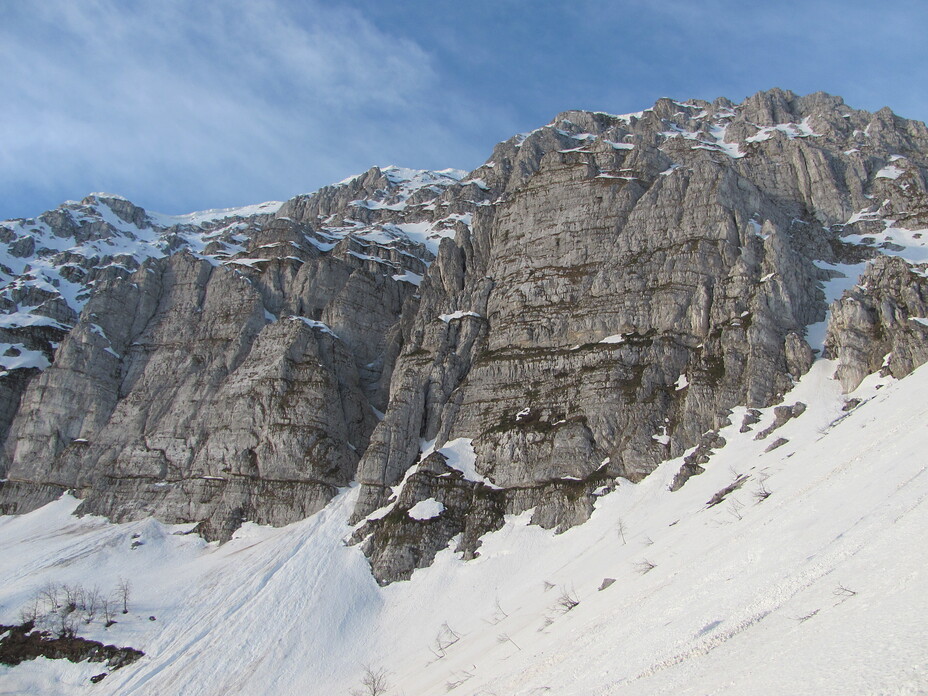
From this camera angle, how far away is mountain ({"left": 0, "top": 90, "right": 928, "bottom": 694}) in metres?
26.7

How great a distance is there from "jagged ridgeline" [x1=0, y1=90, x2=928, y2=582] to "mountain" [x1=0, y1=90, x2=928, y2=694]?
0.40 m

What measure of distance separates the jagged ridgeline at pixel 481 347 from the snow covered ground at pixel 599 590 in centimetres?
385

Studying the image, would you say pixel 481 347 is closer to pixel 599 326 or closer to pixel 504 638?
pixel 599 326

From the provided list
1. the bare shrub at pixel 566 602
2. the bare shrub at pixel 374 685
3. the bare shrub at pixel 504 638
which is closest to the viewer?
the bare shrub at pixel 504 638

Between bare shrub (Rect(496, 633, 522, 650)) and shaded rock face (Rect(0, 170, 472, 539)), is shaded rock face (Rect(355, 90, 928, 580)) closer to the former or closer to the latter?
shaded rock face (Rect(0, 170, 472, 539))

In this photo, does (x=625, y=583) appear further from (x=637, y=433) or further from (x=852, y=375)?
(x=852, y=375)

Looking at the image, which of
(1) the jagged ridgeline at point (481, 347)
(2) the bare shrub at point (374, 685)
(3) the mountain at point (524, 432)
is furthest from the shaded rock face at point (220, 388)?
(2) the bare shrub at point (374, 685)

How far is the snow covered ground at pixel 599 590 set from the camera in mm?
15711

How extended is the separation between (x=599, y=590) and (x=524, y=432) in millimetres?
34685

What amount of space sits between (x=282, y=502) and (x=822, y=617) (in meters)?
69.4

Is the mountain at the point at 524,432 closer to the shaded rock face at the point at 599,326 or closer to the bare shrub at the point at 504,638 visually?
the shaded rock face at the point at 599,326

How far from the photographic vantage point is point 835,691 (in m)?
11.4

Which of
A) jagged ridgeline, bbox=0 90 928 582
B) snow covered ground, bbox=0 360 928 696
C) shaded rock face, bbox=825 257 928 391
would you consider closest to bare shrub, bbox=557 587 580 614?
snow covered ground, bbox=0 360 928 696

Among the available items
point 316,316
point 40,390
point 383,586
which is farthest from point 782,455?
point 40,390
